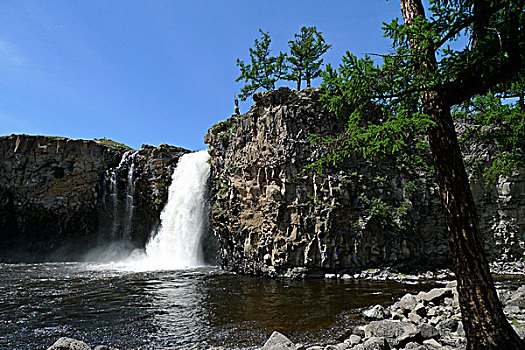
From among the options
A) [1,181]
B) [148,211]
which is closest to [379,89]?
Result: [148,211]

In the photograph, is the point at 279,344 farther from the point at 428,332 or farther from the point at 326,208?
the point at 326,208

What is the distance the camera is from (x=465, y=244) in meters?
5.32

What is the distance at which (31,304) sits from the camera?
12.9 metres

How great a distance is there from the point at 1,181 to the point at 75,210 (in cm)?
735

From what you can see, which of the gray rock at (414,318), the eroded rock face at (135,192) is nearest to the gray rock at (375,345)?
the gray rock at (414,318)

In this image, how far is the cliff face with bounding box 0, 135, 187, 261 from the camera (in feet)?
100

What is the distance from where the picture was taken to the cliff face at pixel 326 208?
728 inches

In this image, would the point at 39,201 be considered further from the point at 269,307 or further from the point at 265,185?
the point at 269,307

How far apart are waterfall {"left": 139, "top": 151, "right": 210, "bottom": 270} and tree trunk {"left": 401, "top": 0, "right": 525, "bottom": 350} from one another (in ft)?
71.5

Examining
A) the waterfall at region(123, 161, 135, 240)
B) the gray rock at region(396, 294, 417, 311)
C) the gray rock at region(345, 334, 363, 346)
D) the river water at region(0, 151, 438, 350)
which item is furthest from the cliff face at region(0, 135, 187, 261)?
the gray rock at region(345, 334, 363, 346)

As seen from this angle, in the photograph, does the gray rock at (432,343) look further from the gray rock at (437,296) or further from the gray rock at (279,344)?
the gray rock at (437,296)

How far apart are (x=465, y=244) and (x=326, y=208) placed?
1339 centimetres

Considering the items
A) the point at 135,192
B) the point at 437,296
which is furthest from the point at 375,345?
the point at 135,192

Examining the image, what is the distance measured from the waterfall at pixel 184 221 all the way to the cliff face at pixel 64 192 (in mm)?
1908
